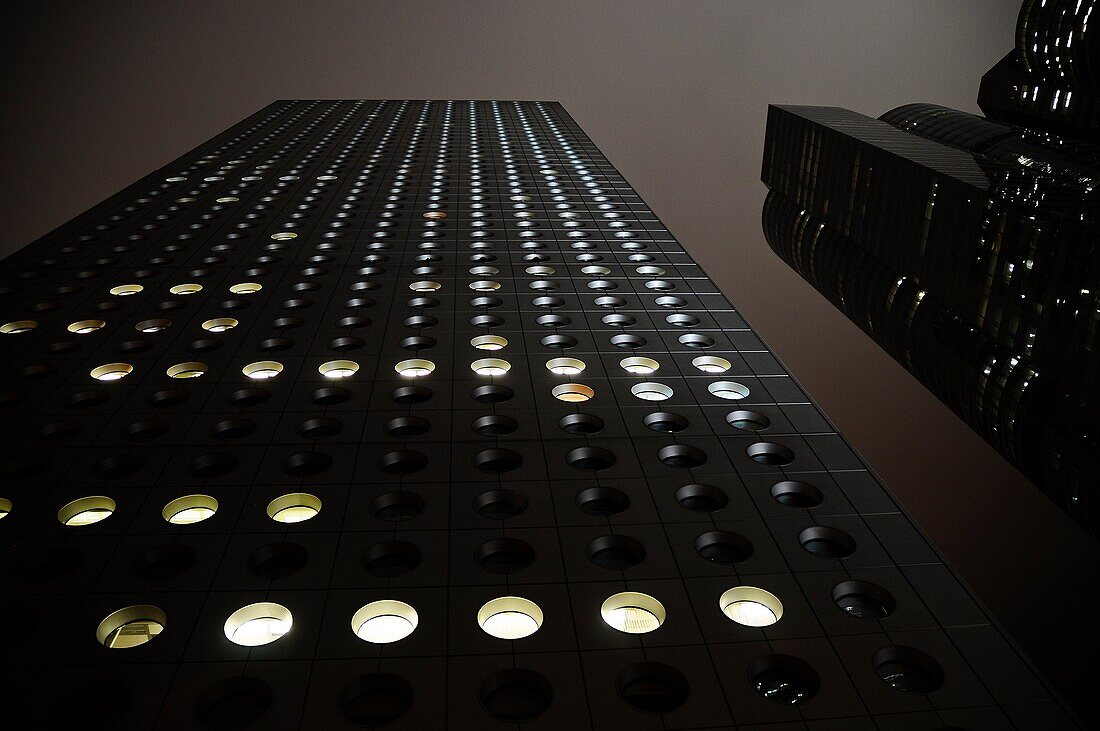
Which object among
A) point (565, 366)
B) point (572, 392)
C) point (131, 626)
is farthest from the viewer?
point (565, 366)

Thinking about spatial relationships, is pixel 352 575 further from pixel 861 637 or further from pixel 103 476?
pixel 861 637

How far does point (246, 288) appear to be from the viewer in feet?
66.0

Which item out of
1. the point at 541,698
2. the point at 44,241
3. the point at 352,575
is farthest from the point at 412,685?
the point at 44,241

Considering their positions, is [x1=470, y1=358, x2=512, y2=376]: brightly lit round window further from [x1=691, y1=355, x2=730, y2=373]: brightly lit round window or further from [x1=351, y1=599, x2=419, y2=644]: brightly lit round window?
[x1=351, y1=599, x2=419, y2=644]: brightly lit round window

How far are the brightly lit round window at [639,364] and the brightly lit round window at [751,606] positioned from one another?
6653mm

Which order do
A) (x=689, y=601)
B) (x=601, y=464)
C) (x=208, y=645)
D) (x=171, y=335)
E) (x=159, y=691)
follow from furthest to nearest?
(x=171, y=335), (x=601, y=464), (x=689, y=601), (x=208, y=645), (x=159, y=691)

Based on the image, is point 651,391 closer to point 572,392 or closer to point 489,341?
point 572,392

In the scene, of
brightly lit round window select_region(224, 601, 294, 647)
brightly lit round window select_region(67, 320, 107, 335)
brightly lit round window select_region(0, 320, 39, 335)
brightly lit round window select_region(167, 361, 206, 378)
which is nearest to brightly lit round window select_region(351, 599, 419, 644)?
brightly lit round window select_region(224, 601, 294, 647)

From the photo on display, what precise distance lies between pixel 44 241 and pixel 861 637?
21.2 metres

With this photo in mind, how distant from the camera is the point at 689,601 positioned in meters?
10.0

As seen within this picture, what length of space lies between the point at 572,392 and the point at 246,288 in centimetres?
838

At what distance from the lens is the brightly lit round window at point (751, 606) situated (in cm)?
1003

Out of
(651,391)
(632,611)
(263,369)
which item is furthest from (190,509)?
(651,391)

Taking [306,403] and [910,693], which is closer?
[910,693]
